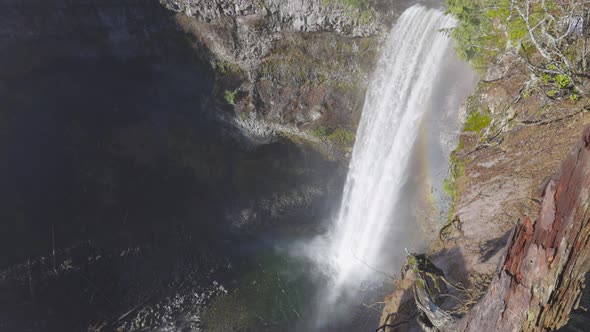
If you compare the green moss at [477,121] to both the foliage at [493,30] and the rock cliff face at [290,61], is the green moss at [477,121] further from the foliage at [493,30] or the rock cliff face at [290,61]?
the rock cliff face at [290,61]

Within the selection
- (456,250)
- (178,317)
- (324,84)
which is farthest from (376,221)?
(178,317)

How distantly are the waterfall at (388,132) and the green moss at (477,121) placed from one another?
11.9 ft

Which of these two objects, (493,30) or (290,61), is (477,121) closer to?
(493,30)

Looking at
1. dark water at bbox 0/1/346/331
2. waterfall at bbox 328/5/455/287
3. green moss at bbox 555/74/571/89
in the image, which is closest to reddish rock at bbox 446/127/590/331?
green moss at bbox 555/74/571/89

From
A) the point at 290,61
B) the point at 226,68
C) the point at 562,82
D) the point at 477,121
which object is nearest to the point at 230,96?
the point at 226,68

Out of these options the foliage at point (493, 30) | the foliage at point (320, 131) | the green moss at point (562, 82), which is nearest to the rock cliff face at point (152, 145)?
the foliage at point (320, 131)

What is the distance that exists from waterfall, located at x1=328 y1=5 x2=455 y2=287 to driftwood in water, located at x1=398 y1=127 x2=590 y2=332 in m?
8.80

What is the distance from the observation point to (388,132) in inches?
507

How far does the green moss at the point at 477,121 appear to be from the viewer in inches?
260

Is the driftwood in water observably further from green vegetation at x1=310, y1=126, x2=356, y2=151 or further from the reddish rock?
green vegetation at x1=310, y1=126, x2=356, y2=151

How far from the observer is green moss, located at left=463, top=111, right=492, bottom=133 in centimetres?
660

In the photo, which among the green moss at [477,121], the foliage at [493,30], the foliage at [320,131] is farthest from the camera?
the foliage at [320,131]

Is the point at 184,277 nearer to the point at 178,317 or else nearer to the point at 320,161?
the point at 178,317

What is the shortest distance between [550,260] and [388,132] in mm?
11247
